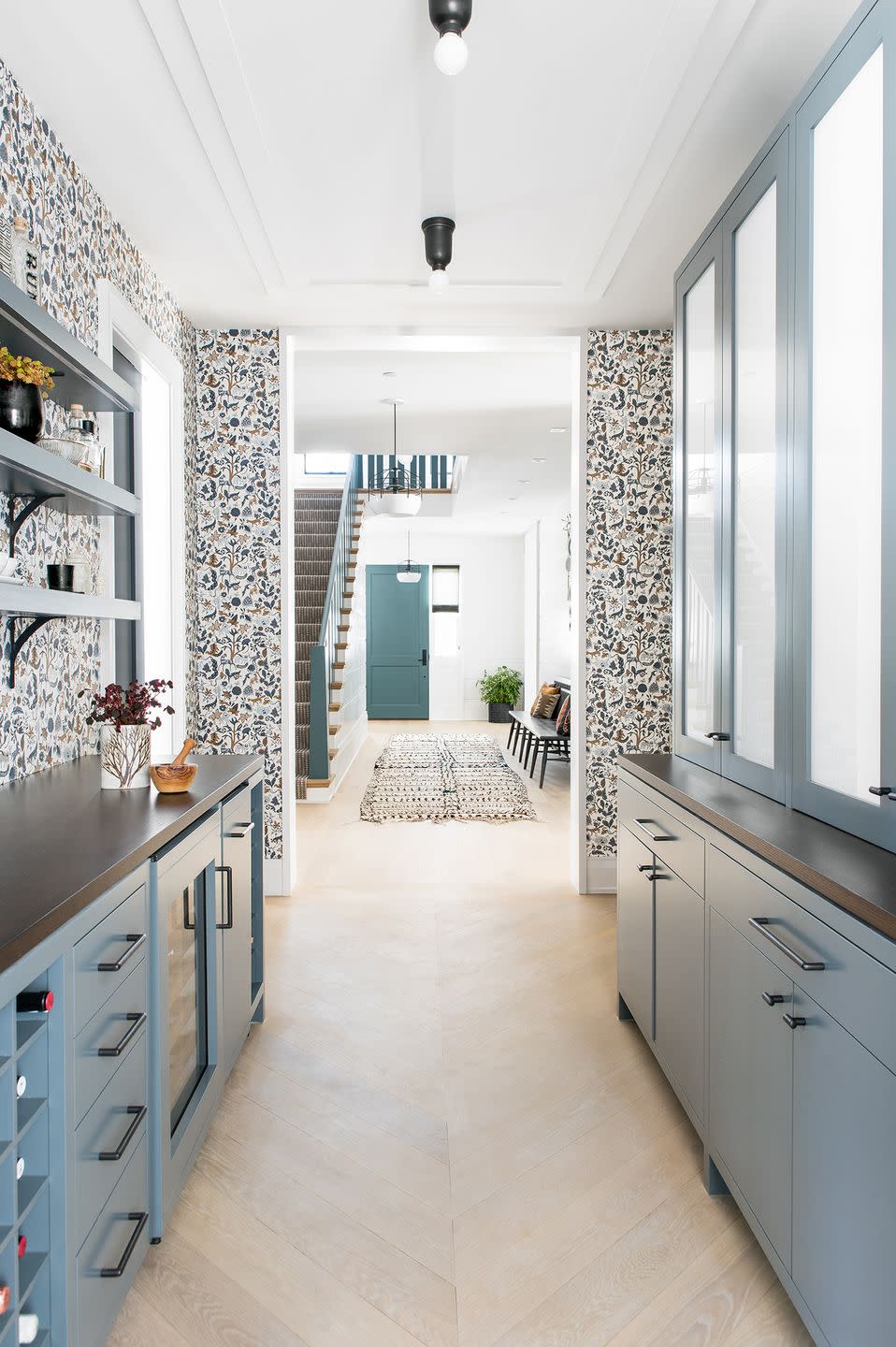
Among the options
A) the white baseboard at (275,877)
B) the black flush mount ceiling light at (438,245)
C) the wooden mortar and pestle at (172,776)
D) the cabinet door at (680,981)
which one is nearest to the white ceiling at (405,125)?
the black flush mount ceiling light at (438,245)

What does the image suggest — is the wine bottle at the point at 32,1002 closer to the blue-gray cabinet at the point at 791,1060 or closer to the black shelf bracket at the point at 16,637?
the blue-gray cabinet at the point at 791,1060

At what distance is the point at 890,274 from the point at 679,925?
150 cm

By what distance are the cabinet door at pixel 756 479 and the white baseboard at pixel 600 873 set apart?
2.07 metres

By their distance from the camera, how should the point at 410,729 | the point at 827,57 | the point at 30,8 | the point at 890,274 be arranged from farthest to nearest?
1. the point at 410,729
2. the point at 30,8
3. the point at 827,57
4. the point at 890,274

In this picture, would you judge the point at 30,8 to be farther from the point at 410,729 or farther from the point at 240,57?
the point at 410,729

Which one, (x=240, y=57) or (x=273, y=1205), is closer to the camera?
(x=273, y=1205)

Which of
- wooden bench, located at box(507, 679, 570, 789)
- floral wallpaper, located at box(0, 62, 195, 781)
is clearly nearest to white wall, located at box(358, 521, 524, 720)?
wooden bench, located at box(507, 679, 570, 789)

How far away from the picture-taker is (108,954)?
4.57ft

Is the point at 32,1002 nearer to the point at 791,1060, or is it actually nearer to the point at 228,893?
the point at 228,893

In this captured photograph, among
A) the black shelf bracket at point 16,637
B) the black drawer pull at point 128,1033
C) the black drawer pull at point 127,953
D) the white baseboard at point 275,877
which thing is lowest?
the white baseboard at point 275,877

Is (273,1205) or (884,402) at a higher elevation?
(884,402)

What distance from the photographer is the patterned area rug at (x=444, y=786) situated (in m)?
6.08

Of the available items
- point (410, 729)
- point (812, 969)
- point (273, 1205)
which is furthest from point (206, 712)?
point (410, 729)

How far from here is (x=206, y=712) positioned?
4.18 m
